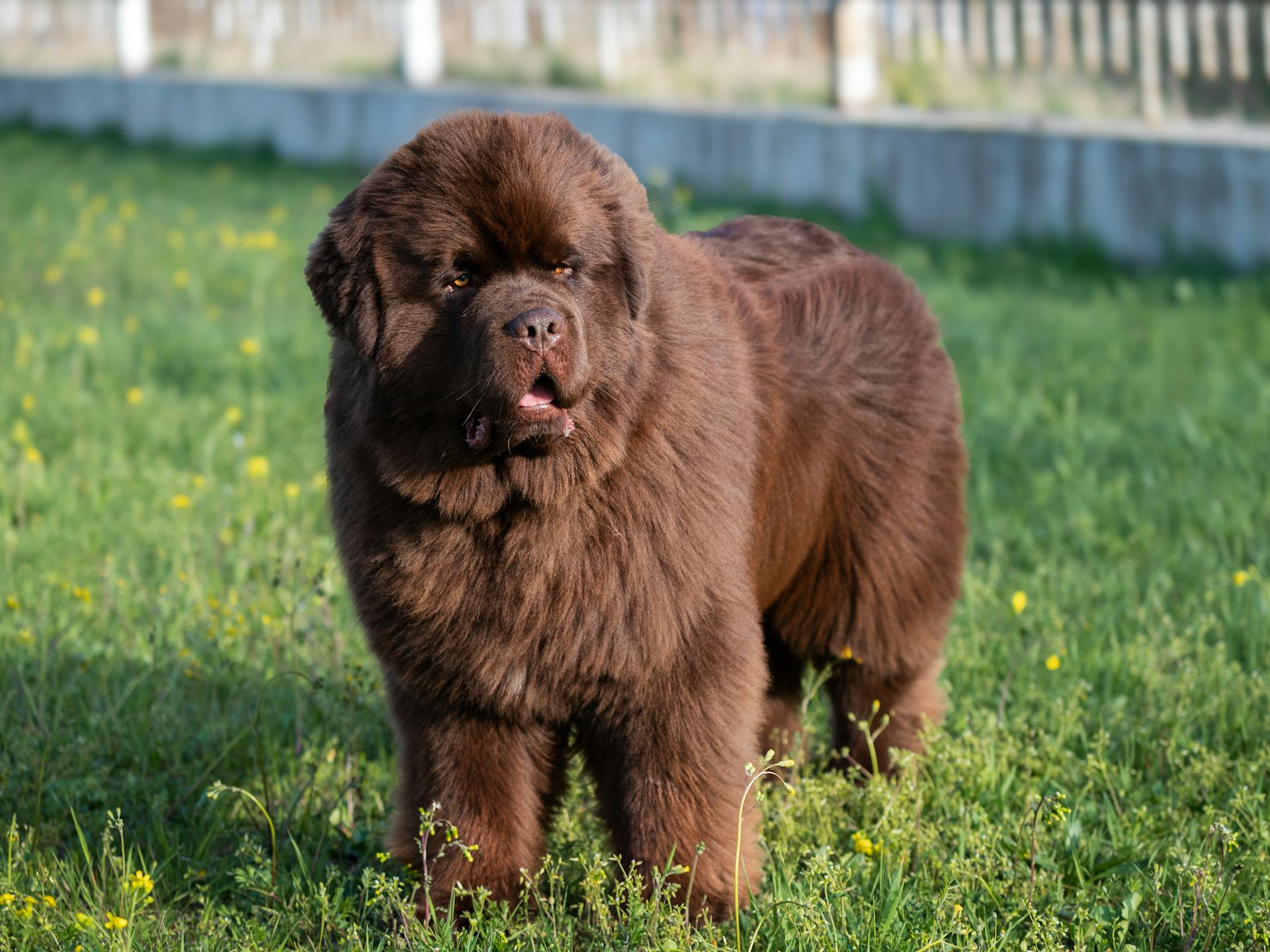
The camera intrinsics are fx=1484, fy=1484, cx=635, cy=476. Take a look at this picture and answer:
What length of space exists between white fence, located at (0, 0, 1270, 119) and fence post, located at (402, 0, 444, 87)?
15 millimetres

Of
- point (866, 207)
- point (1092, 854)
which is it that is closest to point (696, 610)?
point (1092, 854)

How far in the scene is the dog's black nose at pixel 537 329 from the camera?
276 cm

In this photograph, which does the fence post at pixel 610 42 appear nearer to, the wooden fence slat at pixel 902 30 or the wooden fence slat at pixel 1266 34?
the wooden fence slat at pixel 902 30

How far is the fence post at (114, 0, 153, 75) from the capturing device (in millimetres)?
18406

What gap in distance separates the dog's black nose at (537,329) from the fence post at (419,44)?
12.8 meters

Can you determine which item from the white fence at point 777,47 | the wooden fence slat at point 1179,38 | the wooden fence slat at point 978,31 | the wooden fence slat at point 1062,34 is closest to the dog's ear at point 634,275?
A: the white fence at point 777,47

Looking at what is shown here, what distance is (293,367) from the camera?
7.41 metres

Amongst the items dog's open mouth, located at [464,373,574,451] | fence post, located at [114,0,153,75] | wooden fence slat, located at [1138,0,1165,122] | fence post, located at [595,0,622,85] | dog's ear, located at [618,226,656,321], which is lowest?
dog's open mouth, located at [464,373,574,451]

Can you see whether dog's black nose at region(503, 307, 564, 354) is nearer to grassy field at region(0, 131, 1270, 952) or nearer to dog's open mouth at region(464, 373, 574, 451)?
dog's open mouth at region(464, 373, 574, 451)

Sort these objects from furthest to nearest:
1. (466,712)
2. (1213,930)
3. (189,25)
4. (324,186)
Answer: (189,25) < (324,186) < (466,712) < (1213,930)

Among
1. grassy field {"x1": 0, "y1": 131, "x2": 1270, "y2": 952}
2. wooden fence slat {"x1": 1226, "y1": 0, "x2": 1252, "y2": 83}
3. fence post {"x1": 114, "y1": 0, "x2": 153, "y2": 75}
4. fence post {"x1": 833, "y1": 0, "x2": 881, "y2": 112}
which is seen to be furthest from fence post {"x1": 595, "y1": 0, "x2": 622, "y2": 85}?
fence post {"x1": 114, "y1": 0, "x2": 153, "y2": 75}

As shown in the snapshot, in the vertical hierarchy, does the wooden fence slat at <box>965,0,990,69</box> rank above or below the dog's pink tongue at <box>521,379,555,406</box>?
above

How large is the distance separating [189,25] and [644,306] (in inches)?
694

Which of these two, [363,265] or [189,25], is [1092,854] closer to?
[363,265]
